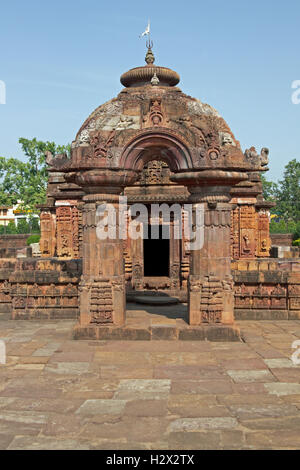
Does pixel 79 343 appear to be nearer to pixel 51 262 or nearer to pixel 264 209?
pixel 51 262

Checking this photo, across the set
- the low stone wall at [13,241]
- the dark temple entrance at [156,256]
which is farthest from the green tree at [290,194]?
the dark temple entrance at [156,256]

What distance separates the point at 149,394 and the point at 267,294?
584 centimetres

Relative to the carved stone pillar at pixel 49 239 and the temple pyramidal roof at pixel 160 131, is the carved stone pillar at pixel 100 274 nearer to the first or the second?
the temple pyramidal roof at pixel 160 131

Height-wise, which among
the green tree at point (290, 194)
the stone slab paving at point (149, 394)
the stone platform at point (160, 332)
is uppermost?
the green tree at point (290, 194)

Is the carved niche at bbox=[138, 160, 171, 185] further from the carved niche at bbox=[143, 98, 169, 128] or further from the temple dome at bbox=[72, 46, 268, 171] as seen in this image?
the carved niche at bbox=[143, 98, 169, 128]

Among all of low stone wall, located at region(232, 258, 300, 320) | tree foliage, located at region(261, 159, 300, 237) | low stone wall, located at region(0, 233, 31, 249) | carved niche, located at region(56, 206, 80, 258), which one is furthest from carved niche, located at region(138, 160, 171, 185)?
tree foliage, located at region(261, 159, 300, 237)

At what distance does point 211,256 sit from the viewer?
30.4 feet

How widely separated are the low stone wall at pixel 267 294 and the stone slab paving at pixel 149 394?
6.03 ft

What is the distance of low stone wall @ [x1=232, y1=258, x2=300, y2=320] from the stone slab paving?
6.03ft

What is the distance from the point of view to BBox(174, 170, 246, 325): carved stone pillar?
30.2ft

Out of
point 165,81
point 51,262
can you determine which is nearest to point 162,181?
point 165,81

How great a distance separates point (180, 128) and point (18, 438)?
616 centimetres

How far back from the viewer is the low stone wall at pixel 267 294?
11242mm

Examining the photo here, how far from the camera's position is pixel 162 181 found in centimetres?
1544
